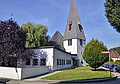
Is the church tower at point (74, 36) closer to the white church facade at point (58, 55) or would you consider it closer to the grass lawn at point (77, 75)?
the white church facade at point (58, 55)

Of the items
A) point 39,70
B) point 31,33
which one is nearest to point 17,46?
point 39,70

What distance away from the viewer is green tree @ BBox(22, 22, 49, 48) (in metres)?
52.3

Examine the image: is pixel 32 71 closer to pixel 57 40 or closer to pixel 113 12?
pixel 113 12

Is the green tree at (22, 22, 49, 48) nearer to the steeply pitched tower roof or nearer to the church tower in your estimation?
the church tower

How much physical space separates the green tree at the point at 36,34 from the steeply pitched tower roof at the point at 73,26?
312 inches

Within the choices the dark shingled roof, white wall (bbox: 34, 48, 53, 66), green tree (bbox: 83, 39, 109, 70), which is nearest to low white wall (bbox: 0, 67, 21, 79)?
white wall (bbox: 34, 48, 53, 66)

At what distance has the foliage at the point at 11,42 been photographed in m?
27.7

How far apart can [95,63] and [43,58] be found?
8488 mm

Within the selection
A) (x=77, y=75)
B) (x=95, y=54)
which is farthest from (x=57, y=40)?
(x=77, y=75)

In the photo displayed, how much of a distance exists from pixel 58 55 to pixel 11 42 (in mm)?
11655

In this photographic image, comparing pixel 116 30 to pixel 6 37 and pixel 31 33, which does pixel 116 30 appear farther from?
pixel 31 33

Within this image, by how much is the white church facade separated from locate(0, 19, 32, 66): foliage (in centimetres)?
257

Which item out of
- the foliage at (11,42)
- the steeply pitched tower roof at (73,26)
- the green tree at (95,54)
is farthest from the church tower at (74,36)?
the foliage at (11,42)

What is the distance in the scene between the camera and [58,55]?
124 ft
